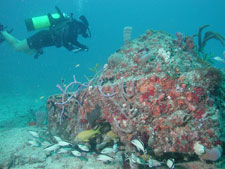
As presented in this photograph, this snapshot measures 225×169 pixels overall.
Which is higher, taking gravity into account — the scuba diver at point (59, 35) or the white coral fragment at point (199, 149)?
the scuba diver at point (59, 35)

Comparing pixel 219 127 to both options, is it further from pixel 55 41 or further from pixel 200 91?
pixel 55 41

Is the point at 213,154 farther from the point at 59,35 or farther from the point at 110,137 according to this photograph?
the point at 59,35

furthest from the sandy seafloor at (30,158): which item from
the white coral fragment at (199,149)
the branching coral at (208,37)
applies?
the branching coral at (208,37)

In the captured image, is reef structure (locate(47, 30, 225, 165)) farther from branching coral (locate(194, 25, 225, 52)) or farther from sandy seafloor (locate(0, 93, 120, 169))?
branching coral (locate(194, 25, 225, 52))

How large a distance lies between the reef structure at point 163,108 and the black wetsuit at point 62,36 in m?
3.94

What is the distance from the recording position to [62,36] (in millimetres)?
7355

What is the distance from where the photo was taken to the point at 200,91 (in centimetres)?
289

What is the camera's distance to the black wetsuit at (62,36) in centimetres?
733

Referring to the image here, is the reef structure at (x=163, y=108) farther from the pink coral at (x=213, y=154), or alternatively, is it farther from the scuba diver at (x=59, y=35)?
the scuba diver at (x=59, y=35)

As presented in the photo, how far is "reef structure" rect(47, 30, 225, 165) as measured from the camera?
269 cm

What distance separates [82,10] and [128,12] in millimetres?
37907

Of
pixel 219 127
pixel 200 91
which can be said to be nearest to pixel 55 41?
pixel 200 91

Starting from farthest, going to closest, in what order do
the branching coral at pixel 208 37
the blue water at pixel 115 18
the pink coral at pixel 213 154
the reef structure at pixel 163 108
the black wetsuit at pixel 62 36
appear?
1. the blue water at pixel 115 18
2. the black wetsuit at pixel 62 36
3. the branching coral at pixel 208 37
4. the reef structure at pixel 163 108
5. the pink coral at pixel 213 154

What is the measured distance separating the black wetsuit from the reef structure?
3.94 meters
